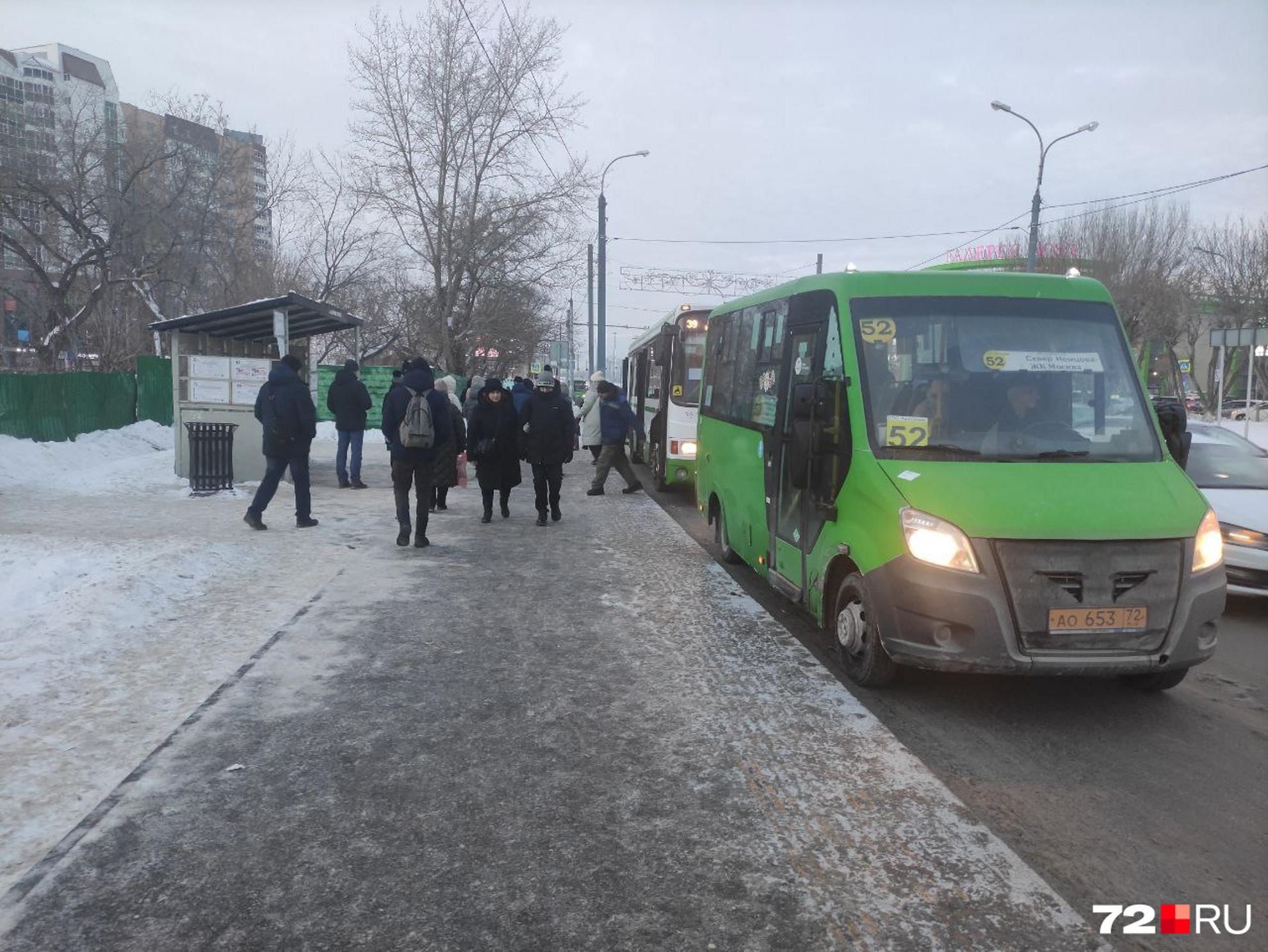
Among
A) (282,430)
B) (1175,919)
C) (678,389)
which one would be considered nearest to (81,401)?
(282,430)

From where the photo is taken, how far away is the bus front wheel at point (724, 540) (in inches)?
348

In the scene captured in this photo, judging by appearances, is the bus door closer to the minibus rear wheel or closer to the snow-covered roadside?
the minibus rear wheel

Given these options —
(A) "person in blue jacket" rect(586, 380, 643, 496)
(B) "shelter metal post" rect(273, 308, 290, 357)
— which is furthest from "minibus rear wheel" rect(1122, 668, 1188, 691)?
(B) "shelter metal post" rect(273, 308, 290, 357)

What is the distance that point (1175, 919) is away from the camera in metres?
3.01

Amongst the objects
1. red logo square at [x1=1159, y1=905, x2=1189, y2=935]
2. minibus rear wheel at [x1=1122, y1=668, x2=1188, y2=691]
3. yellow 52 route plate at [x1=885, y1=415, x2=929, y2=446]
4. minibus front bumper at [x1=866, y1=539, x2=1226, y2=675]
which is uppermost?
yellow 52 route plate at [x1=885, y1=415, x2=929, y2=446]

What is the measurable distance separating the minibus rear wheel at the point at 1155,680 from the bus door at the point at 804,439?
187cm

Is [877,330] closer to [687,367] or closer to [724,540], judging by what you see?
[724,540]

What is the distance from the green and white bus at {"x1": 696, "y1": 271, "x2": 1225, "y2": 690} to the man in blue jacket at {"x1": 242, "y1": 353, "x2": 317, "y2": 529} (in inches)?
Result: 233

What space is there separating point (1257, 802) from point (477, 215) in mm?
30281

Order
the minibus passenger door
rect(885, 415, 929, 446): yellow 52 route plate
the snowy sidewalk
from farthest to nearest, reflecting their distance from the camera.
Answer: the minibus passenger door
rect(885, 415, 929, 446): yellow 52 route plate
the snowy sidewalk

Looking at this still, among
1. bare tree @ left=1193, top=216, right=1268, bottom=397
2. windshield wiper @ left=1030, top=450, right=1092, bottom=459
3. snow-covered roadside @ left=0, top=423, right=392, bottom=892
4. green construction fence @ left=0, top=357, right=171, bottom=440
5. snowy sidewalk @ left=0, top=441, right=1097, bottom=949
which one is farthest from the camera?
bare tree @ left=1193, top=216, right=1268, bottom=397

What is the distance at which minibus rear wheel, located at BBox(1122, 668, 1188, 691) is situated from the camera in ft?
16.5

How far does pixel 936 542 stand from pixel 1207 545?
1.38 m

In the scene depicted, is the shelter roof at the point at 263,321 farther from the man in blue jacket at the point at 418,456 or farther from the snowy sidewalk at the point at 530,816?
the snowy sidewalk at the point at 530,816
